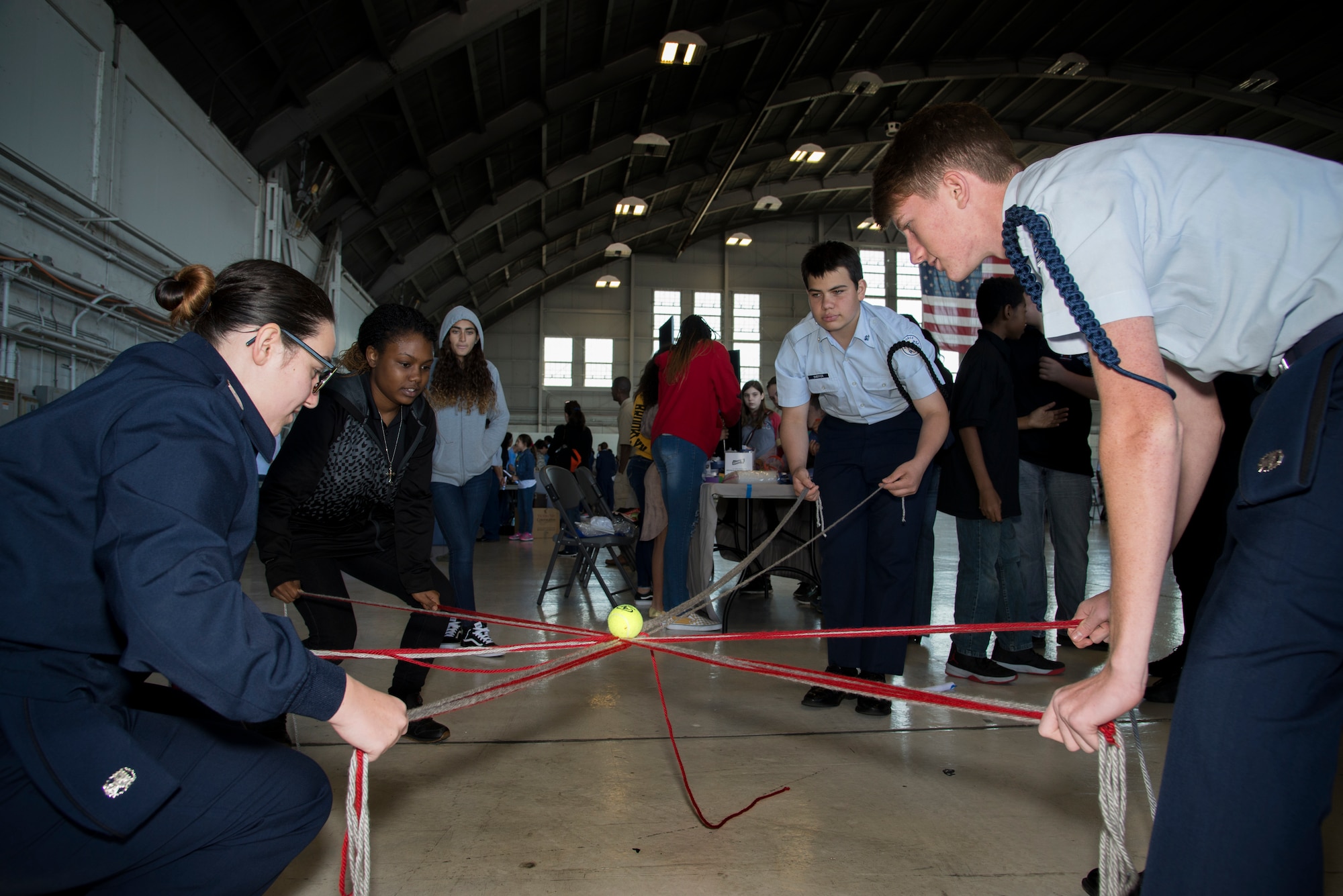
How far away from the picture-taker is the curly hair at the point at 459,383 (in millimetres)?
3924

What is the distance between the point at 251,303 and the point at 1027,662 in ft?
10.9

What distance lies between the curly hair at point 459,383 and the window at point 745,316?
18.9 meters

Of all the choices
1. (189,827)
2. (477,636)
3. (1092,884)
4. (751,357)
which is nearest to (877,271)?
(751,357)

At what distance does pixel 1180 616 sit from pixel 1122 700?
4650mm

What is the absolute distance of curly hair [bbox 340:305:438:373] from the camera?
282 cm

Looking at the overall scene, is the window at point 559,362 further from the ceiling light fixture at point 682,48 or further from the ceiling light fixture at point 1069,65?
the ceiling light fixture at point 1069,65

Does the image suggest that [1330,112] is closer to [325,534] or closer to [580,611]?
[580,611]

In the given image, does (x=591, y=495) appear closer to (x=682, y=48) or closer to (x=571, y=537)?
(x=571, y=537)

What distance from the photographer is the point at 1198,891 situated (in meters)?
0.91

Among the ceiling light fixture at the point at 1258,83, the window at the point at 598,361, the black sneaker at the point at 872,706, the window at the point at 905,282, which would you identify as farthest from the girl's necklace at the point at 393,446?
the window at the point at 905,282

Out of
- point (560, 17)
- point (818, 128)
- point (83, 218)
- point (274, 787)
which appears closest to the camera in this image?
point (274, 787)

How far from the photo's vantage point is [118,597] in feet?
3.42

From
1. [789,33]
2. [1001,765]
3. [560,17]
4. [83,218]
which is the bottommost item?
[1001,765]

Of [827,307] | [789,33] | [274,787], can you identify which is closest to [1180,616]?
[827,307]
